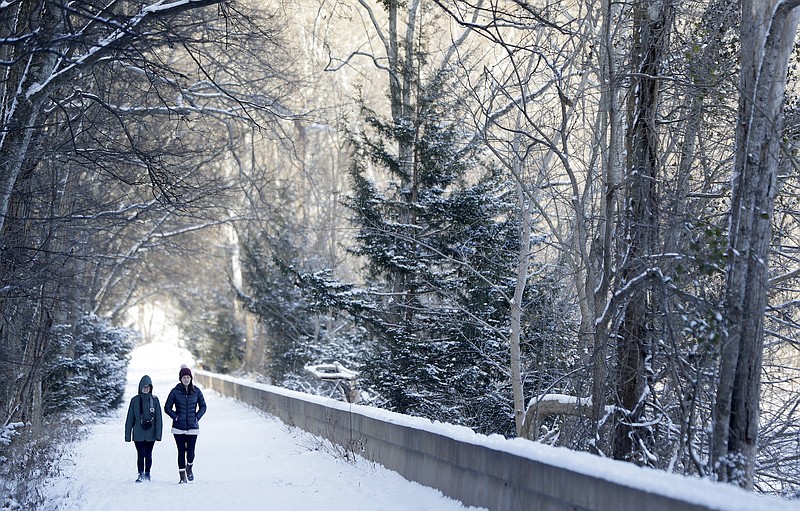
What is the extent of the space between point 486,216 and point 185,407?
11.0m

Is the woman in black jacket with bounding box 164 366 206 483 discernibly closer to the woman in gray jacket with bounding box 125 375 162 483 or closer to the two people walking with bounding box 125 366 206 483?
the two people walking with bounding box 125 366 206 483

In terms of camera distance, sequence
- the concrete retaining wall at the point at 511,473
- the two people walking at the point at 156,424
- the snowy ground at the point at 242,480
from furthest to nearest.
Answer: the two people walking at the point at 156,424 → the snowy ground at the point at 242,480 → the concrete retaining wall at the point at 511,473

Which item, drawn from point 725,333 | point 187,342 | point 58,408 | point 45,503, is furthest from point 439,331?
point 187,342

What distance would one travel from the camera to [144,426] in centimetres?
1360

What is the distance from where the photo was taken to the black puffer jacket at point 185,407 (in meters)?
13.7

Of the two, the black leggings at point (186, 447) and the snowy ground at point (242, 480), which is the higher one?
the black leggings at point (186, 447)

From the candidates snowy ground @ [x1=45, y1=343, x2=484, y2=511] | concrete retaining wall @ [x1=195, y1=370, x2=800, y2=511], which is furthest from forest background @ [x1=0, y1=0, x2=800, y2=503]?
concrete retaining wall @ [x1=195, y1=370, x2=800, y2=511]

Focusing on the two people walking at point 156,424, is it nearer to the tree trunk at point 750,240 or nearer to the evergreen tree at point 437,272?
the tree trunk at point 750,240

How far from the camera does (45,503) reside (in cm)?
1113

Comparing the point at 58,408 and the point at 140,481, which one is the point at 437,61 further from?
the point at 140,481

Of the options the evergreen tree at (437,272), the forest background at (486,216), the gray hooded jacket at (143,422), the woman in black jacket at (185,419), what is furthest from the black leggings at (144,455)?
the evergreen tree at (437,272)

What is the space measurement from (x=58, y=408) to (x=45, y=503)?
48.6ft

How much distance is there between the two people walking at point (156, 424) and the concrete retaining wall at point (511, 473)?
8.31 ft

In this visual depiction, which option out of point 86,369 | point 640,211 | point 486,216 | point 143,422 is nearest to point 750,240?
point 640,211
